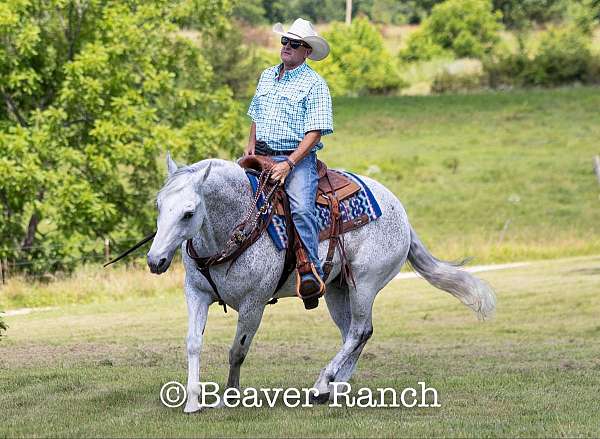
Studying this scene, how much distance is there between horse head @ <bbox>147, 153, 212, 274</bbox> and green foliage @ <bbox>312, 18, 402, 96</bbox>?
5371 cm

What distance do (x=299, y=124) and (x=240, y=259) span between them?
1.26 m

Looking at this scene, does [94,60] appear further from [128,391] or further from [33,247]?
[128,391]

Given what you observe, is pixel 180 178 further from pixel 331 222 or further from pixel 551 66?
pixel 551 66

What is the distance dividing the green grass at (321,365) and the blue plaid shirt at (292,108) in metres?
2.08

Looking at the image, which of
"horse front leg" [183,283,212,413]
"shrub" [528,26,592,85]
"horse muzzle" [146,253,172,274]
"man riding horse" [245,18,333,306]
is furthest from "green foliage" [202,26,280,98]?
"horse muzzle" [146,253,172,274]

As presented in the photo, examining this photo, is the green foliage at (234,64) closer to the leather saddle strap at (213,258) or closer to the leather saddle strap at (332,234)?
the leather saddle strap at (332,234)

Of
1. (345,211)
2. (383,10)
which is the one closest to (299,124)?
(345,211)

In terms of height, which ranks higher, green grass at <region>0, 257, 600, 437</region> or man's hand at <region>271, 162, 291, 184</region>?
man's hand at <region>271, 162, 291, 184</region>

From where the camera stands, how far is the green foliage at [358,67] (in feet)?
208

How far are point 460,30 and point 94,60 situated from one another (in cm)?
4997

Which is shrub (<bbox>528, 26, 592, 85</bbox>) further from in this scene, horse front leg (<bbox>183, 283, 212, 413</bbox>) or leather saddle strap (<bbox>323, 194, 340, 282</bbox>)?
horse front leg (<bbox>183, 283, 212, 413</bbox>)

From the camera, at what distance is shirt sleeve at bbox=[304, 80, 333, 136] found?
28.8 ft

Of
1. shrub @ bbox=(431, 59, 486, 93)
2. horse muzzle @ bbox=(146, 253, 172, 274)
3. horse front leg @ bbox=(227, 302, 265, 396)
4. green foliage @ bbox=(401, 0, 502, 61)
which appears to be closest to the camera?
horse muzzle @ bbox=(146, 253, 172, 274)

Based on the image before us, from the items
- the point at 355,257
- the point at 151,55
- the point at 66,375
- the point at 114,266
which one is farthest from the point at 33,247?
the point at 355,257
